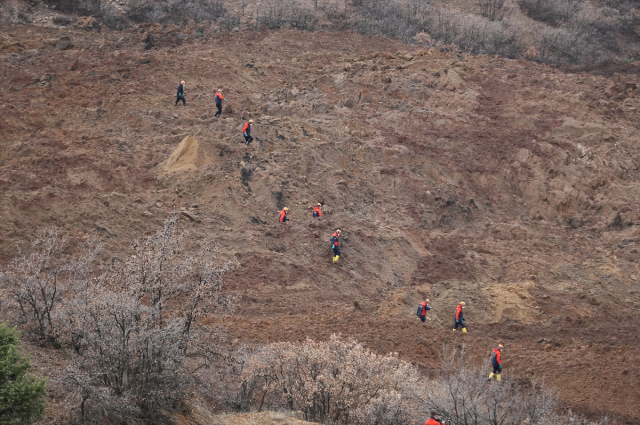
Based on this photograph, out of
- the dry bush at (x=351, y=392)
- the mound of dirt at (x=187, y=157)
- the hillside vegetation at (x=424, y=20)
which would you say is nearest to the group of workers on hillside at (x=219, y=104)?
the mound of dirt at (x=187, y=157)

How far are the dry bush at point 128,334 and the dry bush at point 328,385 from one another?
0.86 metres

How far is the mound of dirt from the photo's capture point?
1931cm

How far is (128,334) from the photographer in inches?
326

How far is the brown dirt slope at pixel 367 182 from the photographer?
15.3 m

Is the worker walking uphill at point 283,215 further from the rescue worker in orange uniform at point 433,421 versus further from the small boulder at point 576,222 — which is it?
the small boulder at point 576,222

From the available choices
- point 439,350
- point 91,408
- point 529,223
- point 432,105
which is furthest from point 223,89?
point 91,408

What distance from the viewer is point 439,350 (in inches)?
Answer: 547

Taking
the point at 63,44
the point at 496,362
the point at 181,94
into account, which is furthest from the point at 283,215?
the point at 63,44

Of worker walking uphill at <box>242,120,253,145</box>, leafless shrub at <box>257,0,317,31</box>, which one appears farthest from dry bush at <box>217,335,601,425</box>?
leafless shrub at <box>257,0,317,31</box>

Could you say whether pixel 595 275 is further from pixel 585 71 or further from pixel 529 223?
pixel 585 71

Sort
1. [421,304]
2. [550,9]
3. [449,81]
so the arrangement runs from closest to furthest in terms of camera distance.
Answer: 1. [421,304]
2. [449,81]
3. [550,9]

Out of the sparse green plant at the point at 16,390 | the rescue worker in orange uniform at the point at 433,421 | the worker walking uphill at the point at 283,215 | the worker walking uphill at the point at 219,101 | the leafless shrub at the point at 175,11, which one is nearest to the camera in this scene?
the sparse green plant at the point at 16,390

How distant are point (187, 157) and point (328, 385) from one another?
459 inches

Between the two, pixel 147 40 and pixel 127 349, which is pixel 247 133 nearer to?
pixel 127 349
